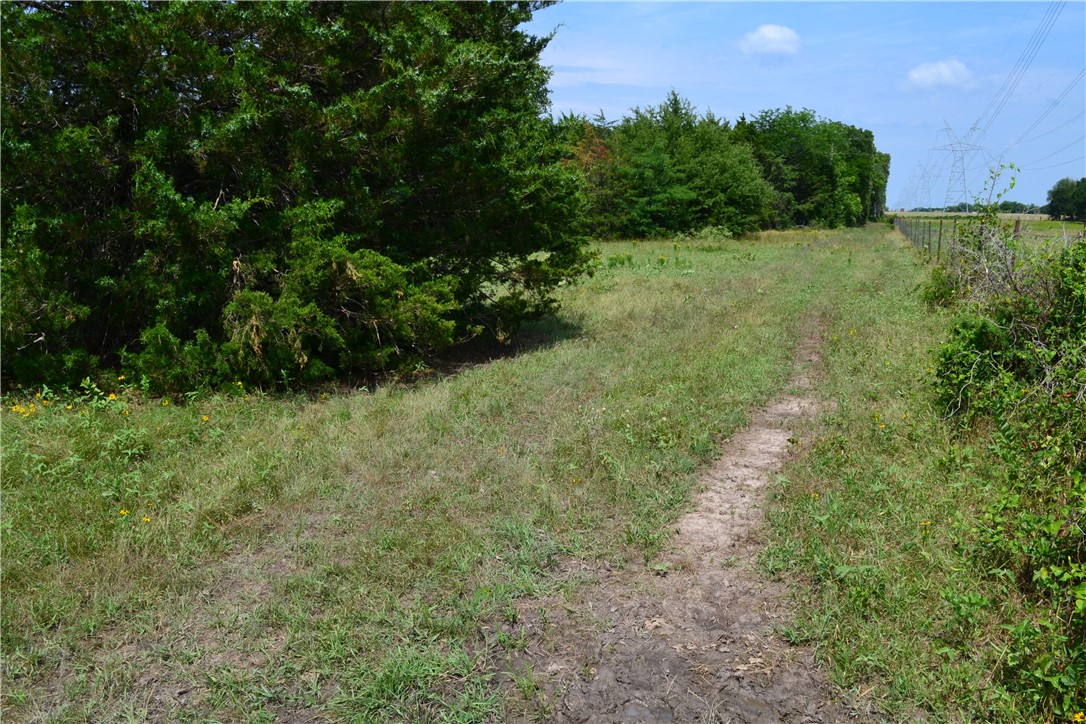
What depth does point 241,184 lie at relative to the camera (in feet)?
25.5

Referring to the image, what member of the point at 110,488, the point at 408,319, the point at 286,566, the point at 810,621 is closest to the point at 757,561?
the point at 810,621

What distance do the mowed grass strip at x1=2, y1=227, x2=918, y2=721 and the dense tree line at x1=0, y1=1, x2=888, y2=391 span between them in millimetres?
706

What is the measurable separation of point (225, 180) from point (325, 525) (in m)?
4.80

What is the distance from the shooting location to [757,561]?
4.21m

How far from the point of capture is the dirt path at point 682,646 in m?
3.13

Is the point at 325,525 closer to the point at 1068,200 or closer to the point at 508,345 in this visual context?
the point at 508,345

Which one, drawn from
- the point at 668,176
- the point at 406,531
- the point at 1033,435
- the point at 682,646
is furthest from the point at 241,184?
the point at 668,176

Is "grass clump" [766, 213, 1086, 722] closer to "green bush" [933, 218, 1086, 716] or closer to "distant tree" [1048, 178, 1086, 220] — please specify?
"green bush" [933, 218, 1086, 716]

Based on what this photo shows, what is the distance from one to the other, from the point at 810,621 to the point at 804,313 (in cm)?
937

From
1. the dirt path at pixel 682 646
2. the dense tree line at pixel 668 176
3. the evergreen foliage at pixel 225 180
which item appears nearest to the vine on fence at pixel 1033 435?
the dirt path at pixel 682 646

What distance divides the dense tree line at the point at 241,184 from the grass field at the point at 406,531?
654 millimetres

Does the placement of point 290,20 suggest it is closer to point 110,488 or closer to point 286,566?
point 110,488

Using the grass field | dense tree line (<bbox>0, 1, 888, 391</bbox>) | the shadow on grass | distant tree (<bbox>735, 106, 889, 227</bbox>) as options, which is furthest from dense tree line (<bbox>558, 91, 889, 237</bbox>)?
the grass field

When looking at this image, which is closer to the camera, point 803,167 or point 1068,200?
point 1068,200
